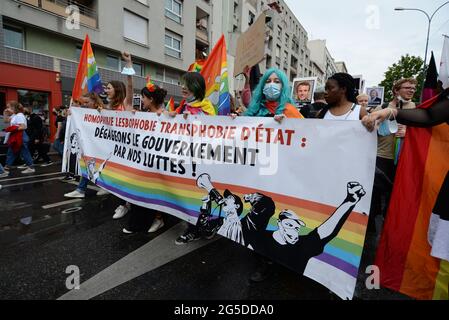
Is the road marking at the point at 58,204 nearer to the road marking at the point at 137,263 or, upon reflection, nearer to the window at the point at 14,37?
the road marking at the point at 137,263

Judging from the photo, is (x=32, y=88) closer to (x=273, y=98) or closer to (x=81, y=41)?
(x=81, y=41)

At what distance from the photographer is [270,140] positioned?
2250mm

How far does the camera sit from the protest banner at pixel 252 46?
3.80 meters

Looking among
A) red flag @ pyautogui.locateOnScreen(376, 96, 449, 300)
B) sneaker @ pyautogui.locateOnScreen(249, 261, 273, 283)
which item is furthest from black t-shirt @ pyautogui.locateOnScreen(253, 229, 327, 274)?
red flag @ pyautogui.locateOnScreen(376, 96, 449, 300)

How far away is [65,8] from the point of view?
47.5 feet

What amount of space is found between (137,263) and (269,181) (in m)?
1.49

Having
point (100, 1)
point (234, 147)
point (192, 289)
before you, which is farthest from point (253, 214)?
point (100, 1)

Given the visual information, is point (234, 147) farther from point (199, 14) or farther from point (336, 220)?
point (199, 14)

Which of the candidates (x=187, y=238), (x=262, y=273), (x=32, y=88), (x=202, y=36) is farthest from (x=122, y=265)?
(x=202, y=36)

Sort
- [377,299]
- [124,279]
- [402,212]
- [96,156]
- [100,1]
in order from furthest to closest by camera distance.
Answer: [100,1] < [96,156] < [124,279] < [377,299] < [402,212]

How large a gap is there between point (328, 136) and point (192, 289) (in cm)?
158

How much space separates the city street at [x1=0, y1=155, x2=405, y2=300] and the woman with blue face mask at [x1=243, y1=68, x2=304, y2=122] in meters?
1.45

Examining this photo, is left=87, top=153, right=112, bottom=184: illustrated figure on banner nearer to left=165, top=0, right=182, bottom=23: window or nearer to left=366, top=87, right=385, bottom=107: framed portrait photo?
left=366, top=87, right=385, bottom=107: framed portrait photo
